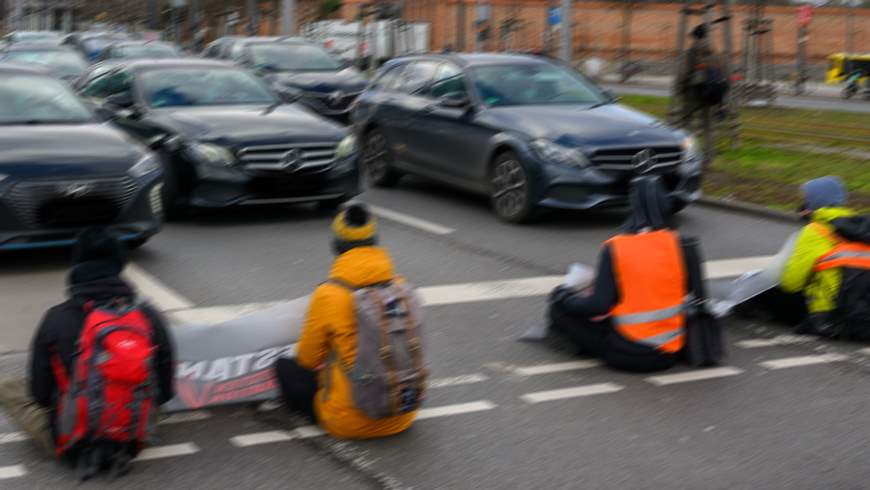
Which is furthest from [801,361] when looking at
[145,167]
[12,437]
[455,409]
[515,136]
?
[145,167]

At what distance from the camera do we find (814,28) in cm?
5009

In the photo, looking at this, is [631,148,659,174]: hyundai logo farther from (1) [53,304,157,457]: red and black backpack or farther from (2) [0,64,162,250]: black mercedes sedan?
(1) [53,304,157,457]: red and black backpack

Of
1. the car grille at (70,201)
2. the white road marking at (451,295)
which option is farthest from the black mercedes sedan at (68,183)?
the white road marking at (451,295)

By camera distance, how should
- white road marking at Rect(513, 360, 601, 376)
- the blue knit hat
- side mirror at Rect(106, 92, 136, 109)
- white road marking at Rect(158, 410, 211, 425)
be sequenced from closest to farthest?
1. white road marking at Rect(158, 410, 211, 425)
2. white road marking at Rect(513, 360, 601, 376)
3. the blue knit hat
4. side mirror at Rect(106, 92, 136, 109)

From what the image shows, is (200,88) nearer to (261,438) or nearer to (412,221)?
(412,221)

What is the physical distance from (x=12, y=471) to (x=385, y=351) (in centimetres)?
170

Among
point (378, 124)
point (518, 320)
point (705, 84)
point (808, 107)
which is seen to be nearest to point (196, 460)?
point (518, 320)

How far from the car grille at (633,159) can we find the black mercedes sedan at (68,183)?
4116mm

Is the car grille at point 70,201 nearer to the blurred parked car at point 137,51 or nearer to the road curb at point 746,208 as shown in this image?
the road curb at point 746,208

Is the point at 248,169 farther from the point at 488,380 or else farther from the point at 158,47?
the point at 158,47

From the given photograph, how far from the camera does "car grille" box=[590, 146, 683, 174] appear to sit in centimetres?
1206

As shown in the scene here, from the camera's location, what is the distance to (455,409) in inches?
262

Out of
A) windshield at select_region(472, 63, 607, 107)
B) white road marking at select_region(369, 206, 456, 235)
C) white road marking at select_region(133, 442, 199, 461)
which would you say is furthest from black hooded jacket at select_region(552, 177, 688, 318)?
windshield at select_region(472, 63, 607, 107)

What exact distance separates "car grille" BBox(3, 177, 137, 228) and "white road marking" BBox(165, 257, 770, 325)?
2.03ft
